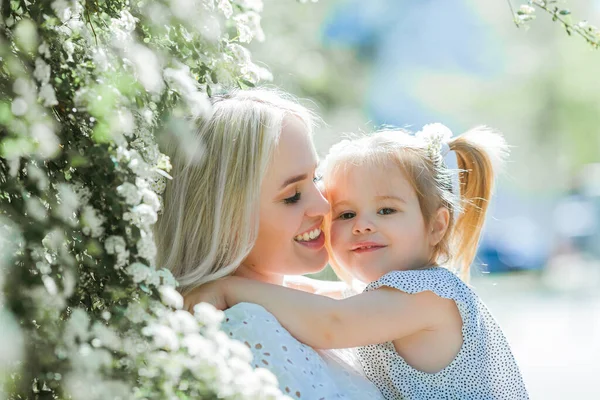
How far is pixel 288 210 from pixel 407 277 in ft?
1.34

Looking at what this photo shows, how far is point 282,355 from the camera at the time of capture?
7.06ft

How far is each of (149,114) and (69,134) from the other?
0.67 ft

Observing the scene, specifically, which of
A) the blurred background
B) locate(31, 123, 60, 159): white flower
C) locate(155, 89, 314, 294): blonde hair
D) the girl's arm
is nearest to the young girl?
the girl's arm

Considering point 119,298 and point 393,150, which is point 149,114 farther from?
point 393,150

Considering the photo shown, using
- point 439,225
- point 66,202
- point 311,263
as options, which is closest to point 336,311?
point 311,263

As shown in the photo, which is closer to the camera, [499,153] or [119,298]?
[119,298]

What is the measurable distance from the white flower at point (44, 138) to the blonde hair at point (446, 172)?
149 centimetres

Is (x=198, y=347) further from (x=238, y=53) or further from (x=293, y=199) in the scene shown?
(x=293, y=199)

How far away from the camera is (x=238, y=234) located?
8.02 ft

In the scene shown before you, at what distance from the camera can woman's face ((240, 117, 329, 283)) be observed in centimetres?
248

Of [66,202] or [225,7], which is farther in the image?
[225,7]

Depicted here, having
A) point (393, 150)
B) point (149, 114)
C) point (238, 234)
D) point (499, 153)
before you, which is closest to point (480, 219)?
point (499, 153)

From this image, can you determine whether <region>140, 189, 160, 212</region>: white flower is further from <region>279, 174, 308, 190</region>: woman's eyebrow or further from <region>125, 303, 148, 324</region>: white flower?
<region>279, 174, 308, 190</region>: woman's eyebrow

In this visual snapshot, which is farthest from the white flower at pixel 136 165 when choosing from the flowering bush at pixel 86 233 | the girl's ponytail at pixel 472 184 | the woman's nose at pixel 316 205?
the girl's ponytail at pixel 472 184
